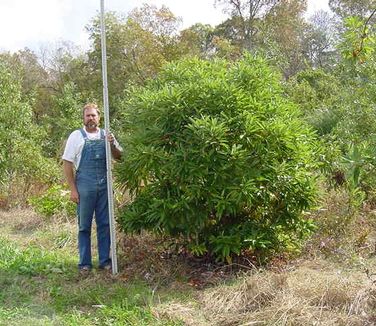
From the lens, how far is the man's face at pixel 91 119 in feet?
19.9

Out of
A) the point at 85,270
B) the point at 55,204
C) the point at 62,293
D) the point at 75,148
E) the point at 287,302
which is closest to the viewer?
the point at 287,302

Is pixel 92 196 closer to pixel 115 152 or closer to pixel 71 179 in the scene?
pixel 71 179

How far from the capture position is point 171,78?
639 cm

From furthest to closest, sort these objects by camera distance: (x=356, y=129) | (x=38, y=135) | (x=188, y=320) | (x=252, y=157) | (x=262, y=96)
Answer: (x=38, y=135) < (x=356, y=129) < (x=262, y=96) < (x=252, y=157) < (x=188, y=320)

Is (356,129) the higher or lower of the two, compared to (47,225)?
higher

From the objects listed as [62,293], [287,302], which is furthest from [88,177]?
[287,302]

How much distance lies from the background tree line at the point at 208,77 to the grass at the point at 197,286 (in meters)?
0.41

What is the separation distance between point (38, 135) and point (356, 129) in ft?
23.2

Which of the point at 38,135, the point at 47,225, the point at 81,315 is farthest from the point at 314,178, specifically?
the point at 38,135

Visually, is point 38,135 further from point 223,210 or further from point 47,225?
point 223,210

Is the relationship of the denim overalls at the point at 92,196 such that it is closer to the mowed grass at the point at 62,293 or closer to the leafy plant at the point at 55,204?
the mowed grass at the point at 62,293

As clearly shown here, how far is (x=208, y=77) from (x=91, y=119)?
136 cm

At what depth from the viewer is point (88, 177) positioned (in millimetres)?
6023

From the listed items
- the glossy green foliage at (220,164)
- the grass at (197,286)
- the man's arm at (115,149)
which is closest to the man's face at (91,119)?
the man's arm at (115,149)
